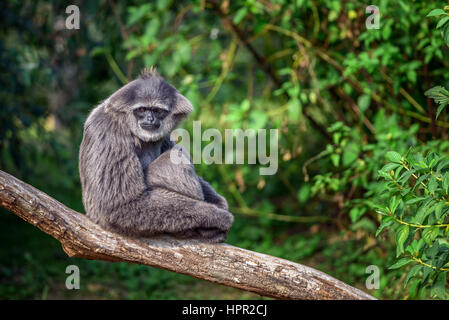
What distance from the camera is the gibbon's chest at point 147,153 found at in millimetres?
4969

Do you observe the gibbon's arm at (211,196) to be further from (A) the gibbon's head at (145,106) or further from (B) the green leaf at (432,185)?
(B) the green leaf at (432,185)

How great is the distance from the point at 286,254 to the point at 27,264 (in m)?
4.36

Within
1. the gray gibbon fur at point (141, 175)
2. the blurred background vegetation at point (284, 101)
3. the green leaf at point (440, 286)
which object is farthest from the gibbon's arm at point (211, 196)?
the green leaf at point (440, 286)

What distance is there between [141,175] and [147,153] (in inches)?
18.5

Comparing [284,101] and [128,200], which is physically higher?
[284,101]

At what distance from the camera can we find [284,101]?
341 inches

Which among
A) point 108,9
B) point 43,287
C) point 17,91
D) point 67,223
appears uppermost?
point 108,9

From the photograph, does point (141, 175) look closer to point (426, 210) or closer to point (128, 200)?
point (128, 200)

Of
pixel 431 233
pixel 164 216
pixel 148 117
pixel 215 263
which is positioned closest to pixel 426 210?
pixel 431 233

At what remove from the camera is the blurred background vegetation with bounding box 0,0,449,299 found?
21.1 ft

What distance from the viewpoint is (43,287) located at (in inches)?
289

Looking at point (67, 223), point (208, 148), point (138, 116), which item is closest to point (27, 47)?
point (208, 148)

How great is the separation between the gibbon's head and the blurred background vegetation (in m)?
1.94
